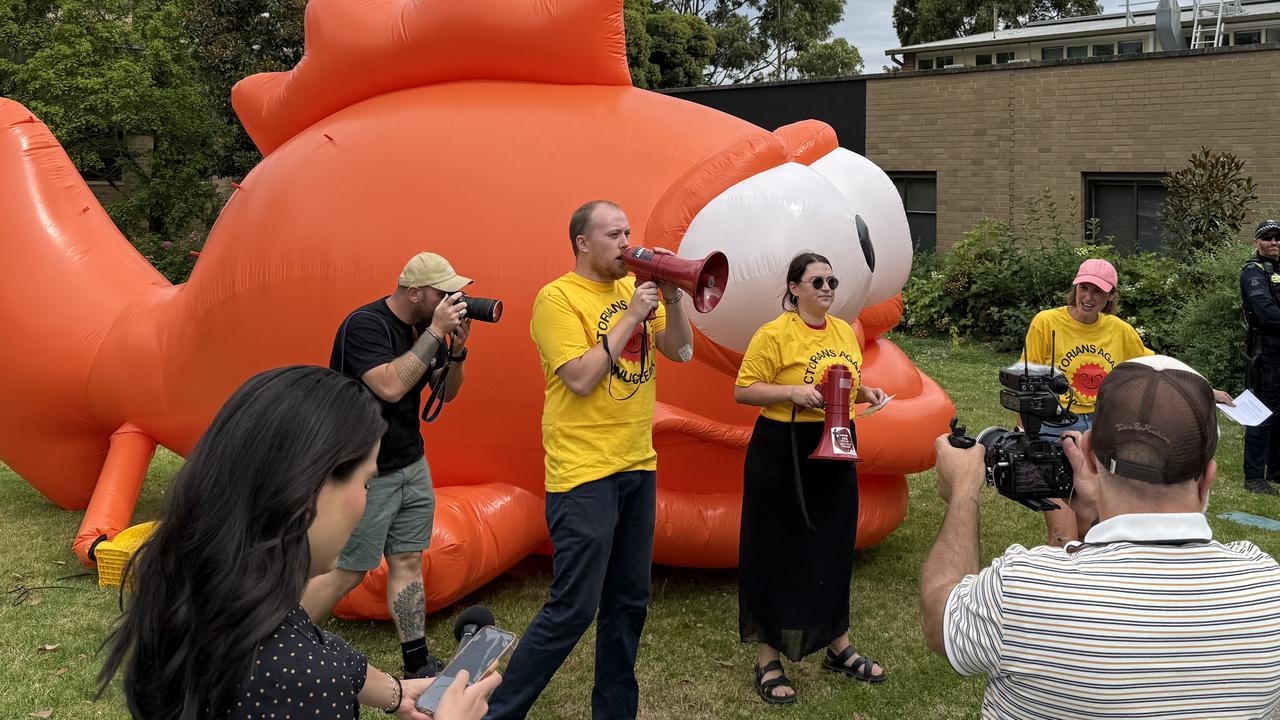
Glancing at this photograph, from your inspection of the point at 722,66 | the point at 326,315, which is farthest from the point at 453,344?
the point at 722,66

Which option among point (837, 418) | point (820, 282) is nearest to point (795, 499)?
point (837, 418)

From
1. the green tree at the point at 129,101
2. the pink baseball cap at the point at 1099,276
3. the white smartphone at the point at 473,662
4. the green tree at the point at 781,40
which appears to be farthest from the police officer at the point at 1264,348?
the green tree at the point at 781,40

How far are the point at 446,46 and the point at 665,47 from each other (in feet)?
78.5

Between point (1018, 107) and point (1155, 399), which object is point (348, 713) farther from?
point (1018, 107)

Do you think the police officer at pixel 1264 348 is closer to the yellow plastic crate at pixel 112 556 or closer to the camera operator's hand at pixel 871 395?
the camera operator's hand at pixel 871 395

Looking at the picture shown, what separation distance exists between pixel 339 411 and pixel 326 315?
10.6 ft

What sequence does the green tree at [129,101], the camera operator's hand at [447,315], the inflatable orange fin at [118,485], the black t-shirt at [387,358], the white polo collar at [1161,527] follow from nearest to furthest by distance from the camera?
the white polo collar at [1161,527]
the camera operator's hand at [447,315]
the black t-shirt at [387,358]
the inflatable orange fin at [118,485]
the green tree at [129,101]

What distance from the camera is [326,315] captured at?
4.75m

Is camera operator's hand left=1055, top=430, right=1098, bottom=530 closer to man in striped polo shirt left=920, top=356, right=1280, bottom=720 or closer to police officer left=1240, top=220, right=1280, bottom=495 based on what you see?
man in striped polo shirt left=920, top=356, right=1280, bottom=720

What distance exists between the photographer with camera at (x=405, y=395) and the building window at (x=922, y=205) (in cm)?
1191

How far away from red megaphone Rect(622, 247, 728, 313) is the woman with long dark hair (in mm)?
1786

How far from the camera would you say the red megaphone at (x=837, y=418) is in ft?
12.0

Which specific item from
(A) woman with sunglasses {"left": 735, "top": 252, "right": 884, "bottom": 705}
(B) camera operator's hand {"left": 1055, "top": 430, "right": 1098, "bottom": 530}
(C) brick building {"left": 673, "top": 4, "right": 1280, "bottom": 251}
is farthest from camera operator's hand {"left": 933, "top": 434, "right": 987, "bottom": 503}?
(C) brick building {"left": 673, "top": 4, "right": 1280, "bottom": 251}

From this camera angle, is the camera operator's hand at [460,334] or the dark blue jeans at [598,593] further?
the camera operator's hand at [460,334]
